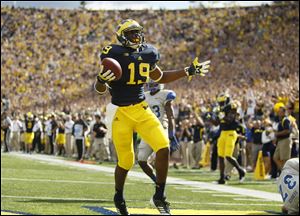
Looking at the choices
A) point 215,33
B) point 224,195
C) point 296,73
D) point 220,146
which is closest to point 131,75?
point 224,195

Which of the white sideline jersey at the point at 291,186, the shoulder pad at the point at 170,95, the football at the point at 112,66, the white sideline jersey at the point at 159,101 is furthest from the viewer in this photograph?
the white sideline jersey at the point at 159,101

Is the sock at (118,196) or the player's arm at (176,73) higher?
the player's arm at (176,73)

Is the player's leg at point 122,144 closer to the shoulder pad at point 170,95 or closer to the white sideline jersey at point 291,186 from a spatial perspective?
the shoulder pad at point 170,95

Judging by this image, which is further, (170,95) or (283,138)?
(283,138)

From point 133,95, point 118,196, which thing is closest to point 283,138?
point 118,196

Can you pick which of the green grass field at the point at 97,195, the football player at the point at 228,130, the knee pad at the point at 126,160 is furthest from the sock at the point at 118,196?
the football player at the point at 228,130

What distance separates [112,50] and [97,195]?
27.2ft

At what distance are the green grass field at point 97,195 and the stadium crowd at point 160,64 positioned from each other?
364 cm

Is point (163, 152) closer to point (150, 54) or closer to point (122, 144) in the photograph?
point (122, 144)

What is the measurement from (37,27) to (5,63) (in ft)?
17.2

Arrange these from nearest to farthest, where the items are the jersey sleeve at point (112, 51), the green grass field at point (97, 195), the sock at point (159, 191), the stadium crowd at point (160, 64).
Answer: the jersey sleeve at point (112, 51), the sock at point (159, 191), the green grass field at point (97, 195), the stadium crowd at point (160, 64)

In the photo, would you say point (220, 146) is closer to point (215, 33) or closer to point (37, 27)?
point (215, 33)

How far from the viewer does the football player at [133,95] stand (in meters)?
4.64

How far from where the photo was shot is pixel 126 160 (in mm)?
5258
